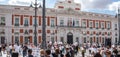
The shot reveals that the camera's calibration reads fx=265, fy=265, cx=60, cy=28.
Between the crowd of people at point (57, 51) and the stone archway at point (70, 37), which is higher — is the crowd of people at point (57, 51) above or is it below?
above

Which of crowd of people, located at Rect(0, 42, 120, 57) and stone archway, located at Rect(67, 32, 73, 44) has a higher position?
crowd of people, located at Rect(0, 42, 120, 57)

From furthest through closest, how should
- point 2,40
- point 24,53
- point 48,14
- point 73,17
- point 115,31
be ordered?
1. point 115,31
2. point 73,17
3. point 48,14
4. point 2,40
5. point 24,53

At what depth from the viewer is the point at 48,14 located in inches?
1882

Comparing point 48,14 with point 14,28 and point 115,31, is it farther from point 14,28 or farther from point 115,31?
point 115,31

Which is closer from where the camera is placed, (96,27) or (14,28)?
(14,28)

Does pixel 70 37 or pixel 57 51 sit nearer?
pixel 57 51

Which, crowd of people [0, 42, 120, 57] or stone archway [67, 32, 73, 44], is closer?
crowd of people [0, 42, 120, 57]

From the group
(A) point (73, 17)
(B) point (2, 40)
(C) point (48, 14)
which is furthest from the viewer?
(A) point (73, 17)

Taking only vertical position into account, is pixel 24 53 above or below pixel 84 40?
above

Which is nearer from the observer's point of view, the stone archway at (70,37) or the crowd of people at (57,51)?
the crowd of people at (57,51)

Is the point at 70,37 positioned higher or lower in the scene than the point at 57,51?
lower

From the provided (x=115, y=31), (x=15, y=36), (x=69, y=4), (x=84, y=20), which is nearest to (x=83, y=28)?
(x=84, y=20)

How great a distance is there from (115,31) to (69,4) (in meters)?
13.7

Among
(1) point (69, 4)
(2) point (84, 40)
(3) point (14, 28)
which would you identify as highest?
(1) point (69, 4)
